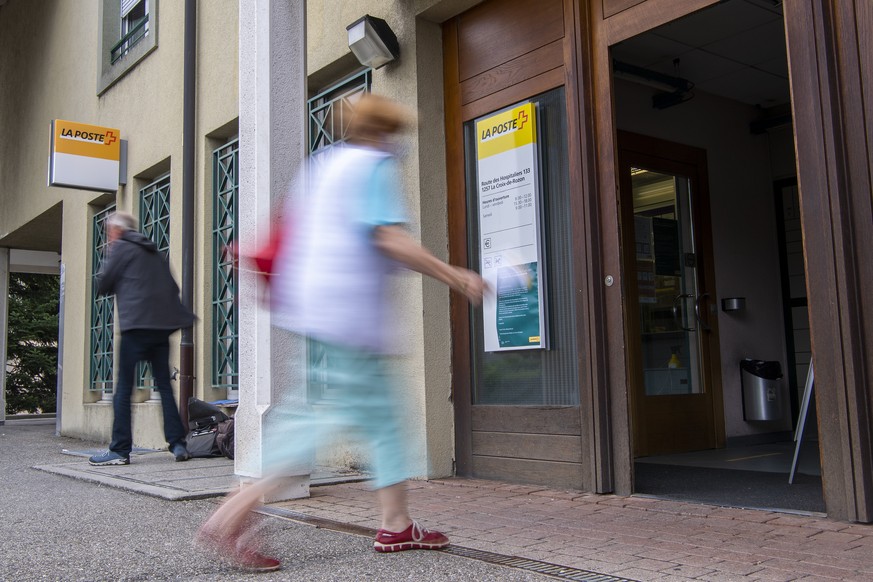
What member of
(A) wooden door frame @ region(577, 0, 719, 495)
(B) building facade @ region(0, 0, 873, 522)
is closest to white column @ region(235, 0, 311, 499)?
(B) building facade @ region(0, 0, 873, 522)

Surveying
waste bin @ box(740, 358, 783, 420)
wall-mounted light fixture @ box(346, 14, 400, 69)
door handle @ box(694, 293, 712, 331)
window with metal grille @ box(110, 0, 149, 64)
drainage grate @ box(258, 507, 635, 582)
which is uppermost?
window with metal grille @ box(110, 0, 149, 64)

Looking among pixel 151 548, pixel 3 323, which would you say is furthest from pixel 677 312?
pixel 3 323

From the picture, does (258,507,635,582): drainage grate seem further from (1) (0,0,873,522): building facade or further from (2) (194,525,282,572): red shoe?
(1) (0,0,873,522): building facade

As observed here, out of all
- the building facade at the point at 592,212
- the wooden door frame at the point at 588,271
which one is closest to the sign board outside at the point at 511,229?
the building facade at the point at 592,212

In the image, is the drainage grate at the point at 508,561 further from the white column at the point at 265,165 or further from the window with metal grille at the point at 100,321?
the window with metal grille at the point at 100,321

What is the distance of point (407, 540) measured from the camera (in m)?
3.39

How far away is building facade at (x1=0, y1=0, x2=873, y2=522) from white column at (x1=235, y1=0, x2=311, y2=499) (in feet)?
0.05

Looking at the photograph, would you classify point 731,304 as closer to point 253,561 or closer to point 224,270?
point 224,270

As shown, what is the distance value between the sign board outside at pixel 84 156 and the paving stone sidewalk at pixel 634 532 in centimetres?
697

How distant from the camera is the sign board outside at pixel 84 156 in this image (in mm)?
10297

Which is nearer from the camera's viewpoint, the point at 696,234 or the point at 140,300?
the point at 140,300

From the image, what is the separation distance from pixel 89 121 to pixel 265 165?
8.29 meters

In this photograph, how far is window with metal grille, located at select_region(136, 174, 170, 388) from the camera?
1003 centimetres

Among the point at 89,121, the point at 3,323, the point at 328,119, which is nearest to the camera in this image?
the point at 328,119
